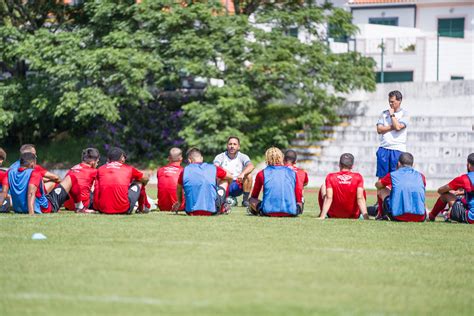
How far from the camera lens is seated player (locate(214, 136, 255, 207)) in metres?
20.1

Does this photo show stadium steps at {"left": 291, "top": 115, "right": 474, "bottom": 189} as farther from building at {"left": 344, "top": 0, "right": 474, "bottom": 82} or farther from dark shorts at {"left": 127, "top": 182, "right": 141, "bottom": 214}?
dark shorts at {"left": 127, "top": 182, "right": 141, "bottom": 214}

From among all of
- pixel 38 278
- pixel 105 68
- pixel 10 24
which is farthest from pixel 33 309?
pixel 10 24

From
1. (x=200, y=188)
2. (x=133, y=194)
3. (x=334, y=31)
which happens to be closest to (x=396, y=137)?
(x=200, y=188)

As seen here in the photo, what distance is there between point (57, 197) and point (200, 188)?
8.78 feet

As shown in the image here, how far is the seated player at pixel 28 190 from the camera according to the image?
16.4 meters

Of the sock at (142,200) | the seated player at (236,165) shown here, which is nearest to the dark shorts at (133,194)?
the sock at (142,200)

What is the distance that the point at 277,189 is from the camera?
1647cm

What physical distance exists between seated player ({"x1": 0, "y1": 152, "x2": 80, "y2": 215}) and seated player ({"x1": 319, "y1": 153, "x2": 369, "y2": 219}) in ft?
14.9

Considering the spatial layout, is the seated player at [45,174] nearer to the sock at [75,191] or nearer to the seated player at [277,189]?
the sock at [75,191]

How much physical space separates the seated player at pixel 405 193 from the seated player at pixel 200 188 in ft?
8.61

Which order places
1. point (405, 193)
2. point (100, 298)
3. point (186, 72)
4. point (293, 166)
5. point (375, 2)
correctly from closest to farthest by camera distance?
point (100, 298), point (405, 193), point (293, 166), point (186, 72), point (375, 2)

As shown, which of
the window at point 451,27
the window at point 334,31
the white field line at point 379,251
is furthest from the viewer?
the window at point 451,27

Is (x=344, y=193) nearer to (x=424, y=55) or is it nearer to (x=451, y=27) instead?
(x=424, y=55)

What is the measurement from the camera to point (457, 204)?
16234 mm
